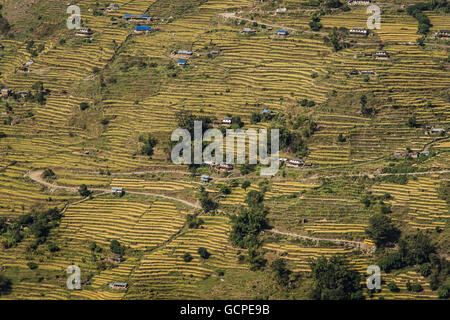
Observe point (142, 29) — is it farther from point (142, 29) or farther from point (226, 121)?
point (226, 121)

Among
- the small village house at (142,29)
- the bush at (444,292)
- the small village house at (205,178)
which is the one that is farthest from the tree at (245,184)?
the small village house at (142,29)

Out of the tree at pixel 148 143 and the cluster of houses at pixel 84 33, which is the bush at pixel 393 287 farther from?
the cluster of houses at pixel 84 33

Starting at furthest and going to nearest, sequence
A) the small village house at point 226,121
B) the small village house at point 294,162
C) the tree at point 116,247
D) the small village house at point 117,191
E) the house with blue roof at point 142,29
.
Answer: the house with blue roof at point 142,29
the small village house at point 226,121
the small village house at point 117,191
the small village house at point 294,162
the tree at point 116,247

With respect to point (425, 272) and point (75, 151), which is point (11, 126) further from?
point (425, 272)

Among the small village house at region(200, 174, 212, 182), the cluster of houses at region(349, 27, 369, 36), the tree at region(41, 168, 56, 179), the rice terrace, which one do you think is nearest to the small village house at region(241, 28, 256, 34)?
the rice terrace

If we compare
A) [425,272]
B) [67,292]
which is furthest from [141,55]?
[425,272]

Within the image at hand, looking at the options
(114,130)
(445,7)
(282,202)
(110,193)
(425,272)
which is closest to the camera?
(425,272)
